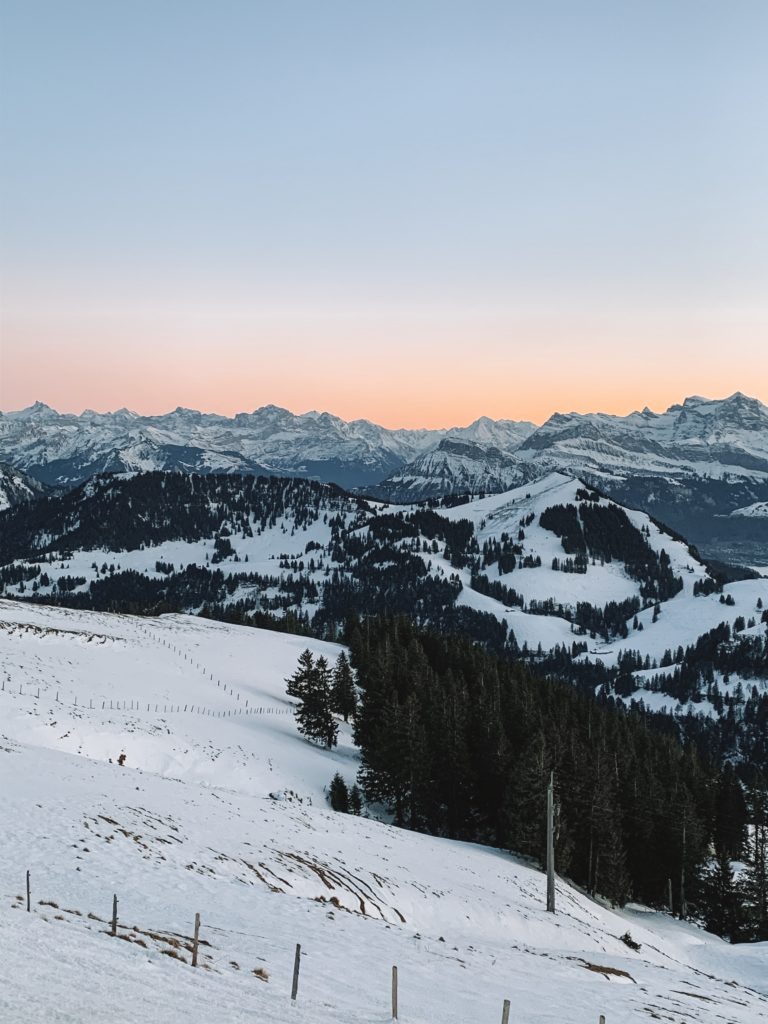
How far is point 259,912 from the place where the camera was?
25.7 meters

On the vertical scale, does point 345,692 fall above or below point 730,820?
above

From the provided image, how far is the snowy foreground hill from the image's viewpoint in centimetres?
1695

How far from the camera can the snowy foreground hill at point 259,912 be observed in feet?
55.6

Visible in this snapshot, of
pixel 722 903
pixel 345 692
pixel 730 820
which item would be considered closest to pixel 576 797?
pixel 722 903

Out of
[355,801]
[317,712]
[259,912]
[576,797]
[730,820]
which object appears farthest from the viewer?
[317,712]

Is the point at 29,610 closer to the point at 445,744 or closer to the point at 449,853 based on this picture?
the point at 445,744

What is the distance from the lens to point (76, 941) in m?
17.7

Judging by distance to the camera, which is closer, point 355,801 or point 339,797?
point 339,797

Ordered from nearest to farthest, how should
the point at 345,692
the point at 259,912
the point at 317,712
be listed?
the point at 259,912, the point at 317,712, the point at 345,692

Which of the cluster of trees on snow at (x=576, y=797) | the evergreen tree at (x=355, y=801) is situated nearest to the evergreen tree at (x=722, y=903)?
the cluster of trees on snow at (x=576, y=797)

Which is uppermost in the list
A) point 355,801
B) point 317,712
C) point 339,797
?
point 317,712

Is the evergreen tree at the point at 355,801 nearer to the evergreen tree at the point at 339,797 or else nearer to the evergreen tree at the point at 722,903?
the evergreen tree at the point at 339,797

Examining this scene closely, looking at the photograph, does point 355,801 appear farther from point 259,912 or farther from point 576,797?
point 259,912

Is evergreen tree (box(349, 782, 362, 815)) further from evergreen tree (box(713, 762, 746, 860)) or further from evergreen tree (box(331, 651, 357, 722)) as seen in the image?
evergreen tree (box(713, 762, 746, 860))
